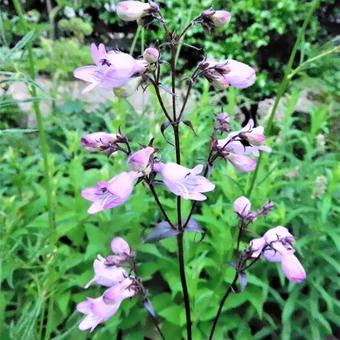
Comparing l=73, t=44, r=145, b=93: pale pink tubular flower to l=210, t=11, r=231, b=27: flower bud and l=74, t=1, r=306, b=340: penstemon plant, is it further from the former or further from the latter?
l=210, t=11, r=231, b=27: flower bud

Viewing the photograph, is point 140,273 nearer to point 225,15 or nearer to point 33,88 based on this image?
point 33,88

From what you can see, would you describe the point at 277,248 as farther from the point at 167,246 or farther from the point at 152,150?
the point at 167,246

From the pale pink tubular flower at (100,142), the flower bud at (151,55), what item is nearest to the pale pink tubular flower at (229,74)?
the flower bud at (151,55)

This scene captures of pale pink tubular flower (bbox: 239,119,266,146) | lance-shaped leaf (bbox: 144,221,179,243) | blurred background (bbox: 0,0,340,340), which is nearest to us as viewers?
pale pink tubular flower (bbox: 239,119,266,146)

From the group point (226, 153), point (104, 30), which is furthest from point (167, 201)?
point (104, 30)

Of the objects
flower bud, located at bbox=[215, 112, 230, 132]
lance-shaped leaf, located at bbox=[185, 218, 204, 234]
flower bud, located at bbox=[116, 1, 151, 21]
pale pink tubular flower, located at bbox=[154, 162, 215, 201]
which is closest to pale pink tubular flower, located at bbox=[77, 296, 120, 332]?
lance-shaped leaf, located at bbox=[185, 218, 204, 234]

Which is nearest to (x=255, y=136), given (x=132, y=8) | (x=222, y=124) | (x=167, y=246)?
(x=222, y=124)
